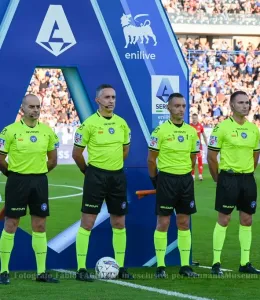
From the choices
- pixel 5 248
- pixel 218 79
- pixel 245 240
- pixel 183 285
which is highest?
pixel 218 79

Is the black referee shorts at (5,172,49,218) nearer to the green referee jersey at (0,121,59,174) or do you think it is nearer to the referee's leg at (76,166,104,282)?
the green referee jersey at (0,121,59,174)

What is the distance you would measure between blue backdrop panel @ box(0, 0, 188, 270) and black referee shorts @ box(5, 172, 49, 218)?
974mm

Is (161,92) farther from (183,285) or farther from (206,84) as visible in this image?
(206,84)

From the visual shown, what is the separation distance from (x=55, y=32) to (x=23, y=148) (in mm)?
1630

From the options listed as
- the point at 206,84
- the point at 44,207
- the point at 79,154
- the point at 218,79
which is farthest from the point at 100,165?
the point at 218,79

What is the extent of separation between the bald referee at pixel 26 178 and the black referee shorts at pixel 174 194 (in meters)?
1.32

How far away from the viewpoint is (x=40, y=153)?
8.81m

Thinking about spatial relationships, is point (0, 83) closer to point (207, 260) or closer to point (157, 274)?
point (157, 274)

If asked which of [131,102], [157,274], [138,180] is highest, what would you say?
[131,102]

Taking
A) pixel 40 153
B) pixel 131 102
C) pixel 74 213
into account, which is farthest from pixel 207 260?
pixel 74 213

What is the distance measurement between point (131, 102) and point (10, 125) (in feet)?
5.98

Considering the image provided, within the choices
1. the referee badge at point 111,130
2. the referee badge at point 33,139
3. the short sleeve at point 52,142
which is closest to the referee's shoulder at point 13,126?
the referee badge at point 33,139

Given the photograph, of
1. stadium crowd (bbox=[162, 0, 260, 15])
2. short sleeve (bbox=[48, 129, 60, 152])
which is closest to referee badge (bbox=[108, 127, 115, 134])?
short sleeve (bbox=[48, 129, 60, 152])

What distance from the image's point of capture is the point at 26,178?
28.7 feet
